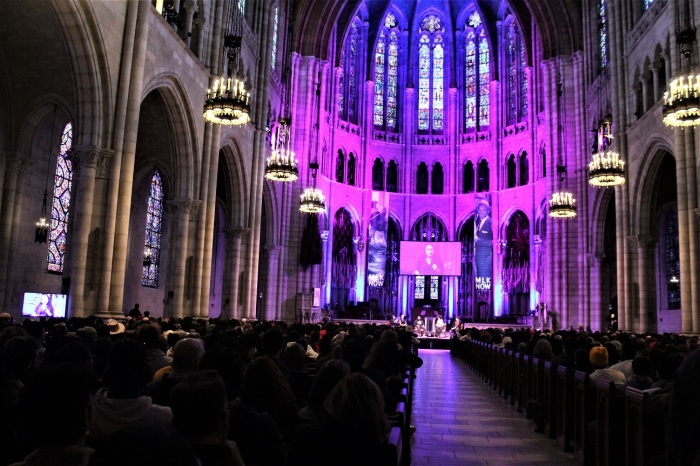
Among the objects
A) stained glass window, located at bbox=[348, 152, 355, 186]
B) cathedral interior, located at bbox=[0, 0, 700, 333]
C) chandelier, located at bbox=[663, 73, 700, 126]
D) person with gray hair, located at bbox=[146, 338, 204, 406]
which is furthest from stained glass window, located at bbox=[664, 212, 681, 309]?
person with gray hair, located at bbox=[146, 338, 204, 406]

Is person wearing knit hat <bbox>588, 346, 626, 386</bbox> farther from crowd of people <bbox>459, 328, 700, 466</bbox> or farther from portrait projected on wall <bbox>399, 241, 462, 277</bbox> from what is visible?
portrait projected on wall <bbox>399, 241, 462, 277</bbox>

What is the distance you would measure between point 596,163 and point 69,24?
62.2ft

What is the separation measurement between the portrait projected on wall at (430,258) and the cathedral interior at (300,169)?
0.54 feet

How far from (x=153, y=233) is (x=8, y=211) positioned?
368 inches

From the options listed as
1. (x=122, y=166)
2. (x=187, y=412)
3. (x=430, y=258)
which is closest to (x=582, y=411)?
(x=187, y=412)

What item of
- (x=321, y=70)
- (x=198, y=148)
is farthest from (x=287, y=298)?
(x=198, y=148)

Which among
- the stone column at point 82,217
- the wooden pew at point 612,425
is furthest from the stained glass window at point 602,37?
the wooden pew at point 612,425

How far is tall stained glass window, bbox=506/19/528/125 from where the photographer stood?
1879 inches

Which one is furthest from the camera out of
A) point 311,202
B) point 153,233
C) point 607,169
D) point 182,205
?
point 311,202

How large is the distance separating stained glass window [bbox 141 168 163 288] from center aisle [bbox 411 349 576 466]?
54.6 feet

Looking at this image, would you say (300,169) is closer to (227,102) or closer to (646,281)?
(227,102)

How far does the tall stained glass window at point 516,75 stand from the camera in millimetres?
47737

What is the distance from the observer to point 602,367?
29.4ft

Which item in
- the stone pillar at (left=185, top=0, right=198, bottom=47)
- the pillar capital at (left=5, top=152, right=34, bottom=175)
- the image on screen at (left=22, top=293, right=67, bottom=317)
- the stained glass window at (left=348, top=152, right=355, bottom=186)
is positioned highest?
the stained glass window at (left=348, top=152, right=355, bottom=186)
